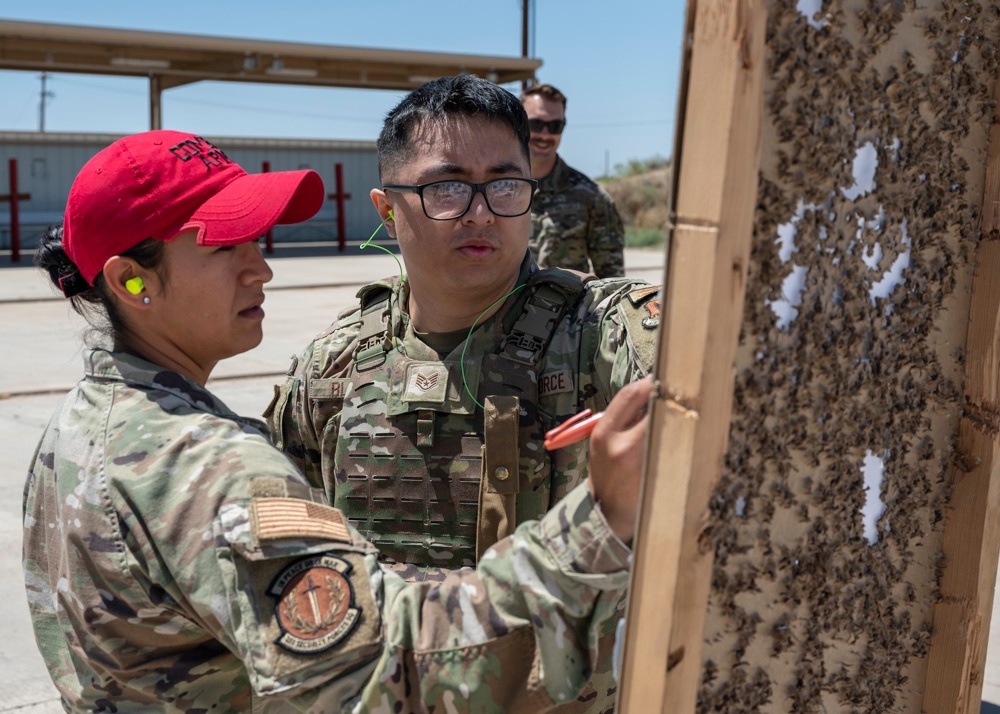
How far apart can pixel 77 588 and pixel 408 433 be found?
Result: 0.91 meters

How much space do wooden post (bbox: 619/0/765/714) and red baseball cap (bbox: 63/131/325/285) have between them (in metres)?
0.76

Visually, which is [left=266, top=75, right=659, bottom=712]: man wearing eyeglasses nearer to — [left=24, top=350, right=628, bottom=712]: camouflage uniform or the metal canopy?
[left=24, top=350, right=628, bottom=712]: camouflage uniform

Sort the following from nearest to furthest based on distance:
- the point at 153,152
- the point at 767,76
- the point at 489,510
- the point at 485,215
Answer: the point at 767,76
the point at 153,152
the point at 489,510
the point at 485,215

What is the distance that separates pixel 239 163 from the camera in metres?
23.5

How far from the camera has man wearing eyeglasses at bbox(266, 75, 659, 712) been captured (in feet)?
7.06

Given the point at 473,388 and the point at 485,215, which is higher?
the point at 485,215

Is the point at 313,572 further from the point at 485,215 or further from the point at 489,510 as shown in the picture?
the point at 485,215

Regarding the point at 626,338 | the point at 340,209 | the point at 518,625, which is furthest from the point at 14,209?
the point at 518,625

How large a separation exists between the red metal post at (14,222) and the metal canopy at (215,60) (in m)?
1.91

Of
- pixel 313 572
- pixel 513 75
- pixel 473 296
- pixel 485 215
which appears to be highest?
pixel 513 75

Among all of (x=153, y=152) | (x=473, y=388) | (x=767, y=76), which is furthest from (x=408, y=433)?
(x=767, y=76)

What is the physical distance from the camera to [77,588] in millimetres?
1460

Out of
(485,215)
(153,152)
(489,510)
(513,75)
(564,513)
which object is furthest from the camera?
(513,75)

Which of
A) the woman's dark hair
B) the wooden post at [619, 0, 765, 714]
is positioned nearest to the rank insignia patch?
the wooden post at [619, 0, 765, 714]
